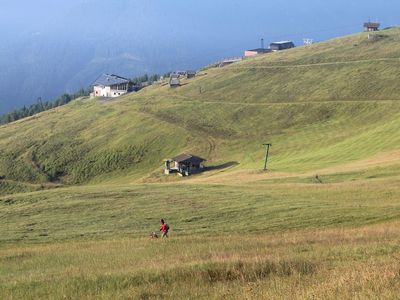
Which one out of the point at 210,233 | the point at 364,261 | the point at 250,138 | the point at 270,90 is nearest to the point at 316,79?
the point at 270,90

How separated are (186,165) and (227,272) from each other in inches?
2789

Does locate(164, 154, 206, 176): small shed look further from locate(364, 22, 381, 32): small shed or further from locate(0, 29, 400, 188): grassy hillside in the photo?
locate(364, 22, 381, 32): small shed

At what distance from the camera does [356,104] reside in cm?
10194

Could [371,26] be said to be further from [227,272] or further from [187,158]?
[227,272]

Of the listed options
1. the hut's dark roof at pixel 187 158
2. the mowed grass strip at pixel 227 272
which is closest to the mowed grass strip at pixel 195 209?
the mowed grass strip at pixel 227 272

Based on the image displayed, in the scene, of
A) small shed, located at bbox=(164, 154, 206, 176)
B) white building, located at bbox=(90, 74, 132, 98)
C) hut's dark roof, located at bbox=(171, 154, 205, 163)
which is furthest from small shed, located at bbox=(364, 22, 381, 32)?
hut's dark roof, located at bbox=(171, 154, 205, 163)

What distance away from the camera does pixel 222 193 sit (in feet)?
138

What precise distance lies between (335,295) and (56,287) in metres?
6.95

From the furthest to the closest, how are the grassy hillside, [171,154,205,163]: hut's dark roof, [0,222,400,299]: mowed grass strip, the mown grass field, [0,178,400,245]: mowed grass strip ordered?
1. the grassy hillside
2. [171,154,205,163]: hut's dark roof
3. [0,178,400,245]: mowed grass strip
4. the mown grass field
5. [0,222,400,299]: mowed grass strip

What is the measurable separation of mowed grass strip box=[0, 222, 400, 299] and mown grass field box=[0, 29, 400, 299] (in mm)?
57

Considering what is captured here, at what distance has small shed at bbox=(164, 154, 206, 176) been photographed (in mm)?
84062

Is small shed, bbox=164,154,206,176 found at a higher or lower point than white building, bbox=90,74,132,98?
lower

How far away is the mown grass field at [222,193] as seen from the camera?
45.4 feet

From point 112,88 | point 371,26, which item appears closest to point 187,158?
point 112,88
